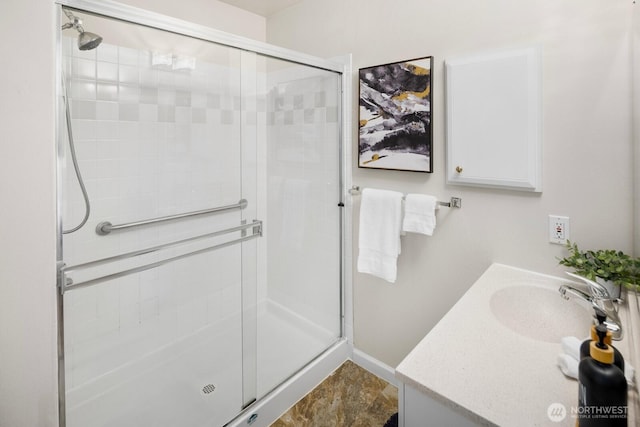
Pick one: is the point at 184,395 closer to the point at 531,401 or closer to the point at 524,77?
the point at 531,401

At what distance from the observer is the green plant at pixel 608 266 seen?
3.67 feet

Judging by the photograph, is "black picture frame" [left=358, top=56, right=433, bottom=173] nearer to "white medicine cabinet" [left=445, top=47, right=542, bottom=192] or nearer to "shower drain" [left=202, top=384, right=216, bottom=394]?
"white medicine cabinet" [left=445, top=47, right=542, bottom=192]

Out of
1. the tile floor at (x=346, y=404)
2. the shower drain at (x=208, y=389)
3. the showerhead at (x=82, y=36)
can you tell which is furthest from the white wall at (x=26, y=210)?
the tile floor at (x=346, y=404)

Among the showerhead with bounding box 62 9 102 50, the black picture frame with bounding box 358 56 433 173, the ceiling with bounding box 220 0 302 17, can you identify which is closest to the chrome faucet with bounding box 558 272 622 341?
the black picture frame with bounding box 358 56 433 173

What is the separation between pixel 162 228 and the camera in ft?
5.64

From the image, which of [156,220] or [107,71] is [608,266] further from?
[107,71]

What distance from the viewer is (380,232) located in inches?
75.7

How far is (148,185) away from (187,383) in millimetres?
1020

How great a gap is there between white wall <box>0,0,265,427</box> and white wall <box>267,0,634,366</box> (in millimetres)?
1487

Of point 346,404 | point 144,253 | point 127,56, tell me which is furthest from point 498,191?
point 127,56

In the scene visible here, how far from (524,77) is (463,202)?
0.58 metres

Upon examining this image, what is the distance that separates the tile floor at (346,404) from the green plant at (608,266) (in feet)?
A: 3.90

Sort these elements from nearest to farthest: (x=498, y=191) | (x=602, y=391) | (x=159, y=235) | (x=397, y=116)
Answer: (x=602, y=391)
(x=498, y=191)
(x=159, y=235)
(x=397, y=116)

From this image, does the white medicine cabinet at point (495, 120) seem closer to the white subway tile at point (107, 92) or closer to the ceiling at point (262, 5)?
the ceiling at point (262, 5)
